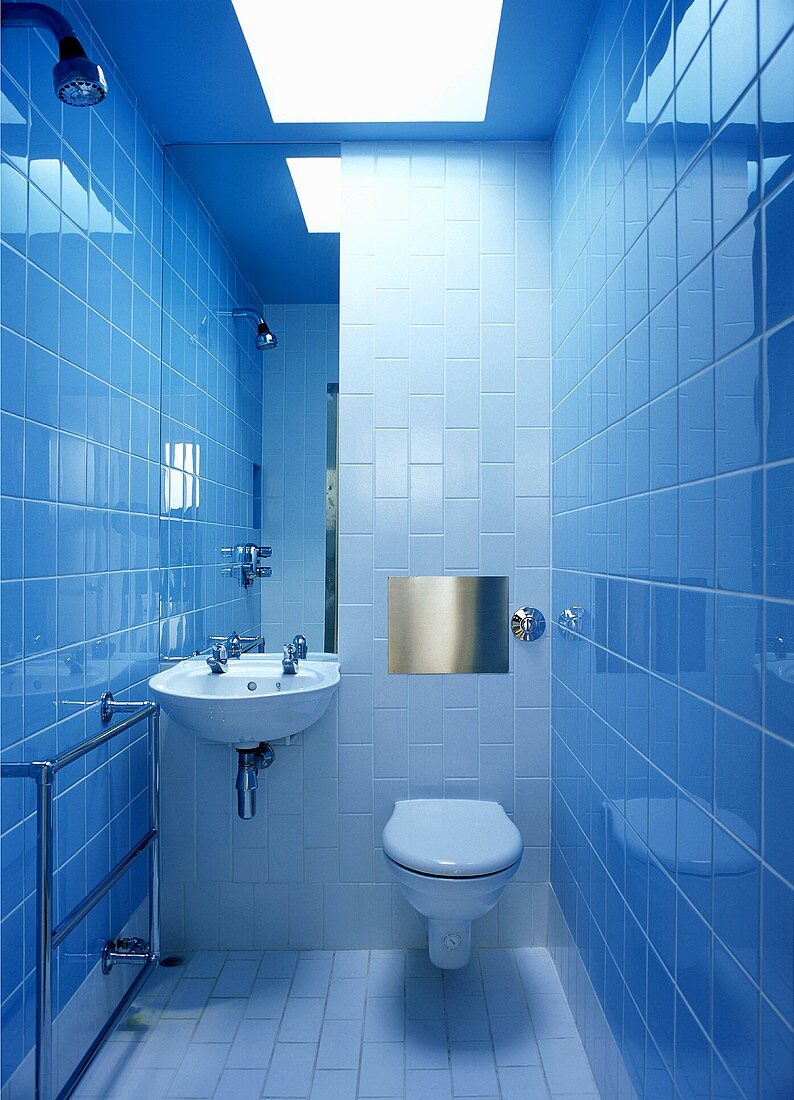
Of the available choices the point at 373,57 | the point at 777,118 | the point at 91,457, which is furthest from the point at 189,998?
the point at 373,57

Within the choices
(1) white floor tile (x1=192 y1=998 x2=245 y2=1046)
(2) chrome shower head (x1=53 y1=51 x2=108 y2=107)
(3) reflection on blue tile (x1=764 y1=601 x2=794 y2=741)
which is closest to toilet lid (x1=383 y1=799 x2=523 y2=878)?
(1) white floor tile (x1=192 y1=998 x2=245 y2=1046)

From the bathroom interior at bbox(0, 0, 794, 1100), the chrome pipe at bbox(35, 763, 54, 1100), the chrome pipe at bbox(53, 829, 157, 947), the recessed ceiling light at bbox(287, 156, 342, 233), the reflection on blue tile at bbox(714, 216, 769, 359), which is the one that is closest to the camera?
the reflection on blue tile at bbox(714, 216, 769, 359)

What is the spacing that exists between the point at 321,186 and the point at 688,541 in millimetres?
1724

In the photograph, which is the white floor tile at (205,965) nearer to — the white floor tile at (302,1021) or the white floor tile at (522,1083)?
the white floor tile at (302,1021)

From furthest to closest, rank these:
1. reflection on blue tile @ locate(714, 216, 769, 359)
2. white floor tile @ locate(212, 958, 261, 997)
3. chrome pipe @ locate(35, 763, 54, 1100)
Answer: white floor tile @ locate(212, 958, 261, 997) < chrome pipe @ locate(35, 763, 54, 1100) < reflection on blue tile @ locate(714, 216, 769, 359)

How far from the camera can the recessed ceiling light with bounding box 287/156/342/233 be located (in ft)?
7.53

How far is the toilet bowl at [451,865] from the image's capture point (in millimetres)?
1771

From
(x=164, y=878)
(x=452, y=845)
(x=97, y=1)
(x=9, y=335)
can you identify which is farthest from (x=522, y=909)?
(x=97, y=1)

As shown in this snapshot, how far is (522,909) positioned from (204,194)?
95.4 inches

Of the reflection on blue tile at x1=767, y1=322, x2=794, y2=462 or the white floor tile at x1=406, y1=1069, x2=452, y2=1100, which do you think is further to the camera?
the white floor tile at x1=406, y1=1069, x2=452, y2=1100

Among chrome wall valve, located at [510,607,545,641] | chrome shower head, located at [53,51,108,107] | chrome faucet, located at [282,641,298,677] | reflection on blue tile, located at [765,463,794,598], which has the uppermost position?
chrome shower head, located at [53,51,108,107]

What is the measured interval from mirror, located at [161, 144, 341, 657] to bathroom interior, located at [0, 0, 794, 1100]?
1cm

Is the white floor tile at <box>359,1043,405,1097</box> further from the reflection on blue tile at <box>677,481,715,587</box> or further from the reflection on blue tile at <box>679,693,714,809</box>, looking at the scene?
the reflection on blue tile at <box>677,481,715,587</box>

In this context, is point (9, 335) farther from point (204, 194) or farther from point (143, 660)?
point (204, 194)
